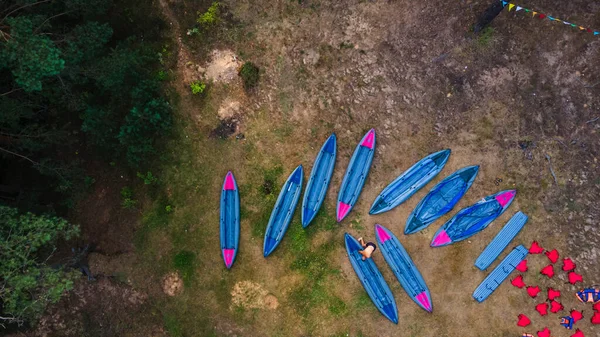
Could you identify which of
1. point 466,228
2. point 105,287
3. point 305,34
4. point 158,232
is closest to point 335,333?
point 466,228

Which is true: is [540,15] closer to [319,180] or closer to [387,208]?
[387,208]

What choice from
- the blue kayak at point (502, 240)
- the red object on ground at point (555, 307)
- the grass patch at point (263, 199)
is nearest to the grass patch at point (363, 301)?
the blue kayak at point (502, 240)

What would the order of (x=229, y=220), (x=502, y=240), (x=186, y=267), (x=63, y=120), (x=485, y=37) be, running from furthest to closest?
(x=63, y=120) → (x=186, y=267) → (x=229, y=220) → (x=485, y=37) → (x=502, y=240)

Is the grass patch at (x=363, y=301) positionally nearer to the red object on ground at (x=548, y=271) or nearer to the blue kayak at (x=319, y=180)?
the blue kayak at (x=319, y=180)

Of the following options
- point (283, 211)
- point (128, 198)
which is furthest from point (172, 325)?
point (283, 211)

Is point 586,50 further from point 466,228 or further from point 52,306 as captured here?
point 52,306
